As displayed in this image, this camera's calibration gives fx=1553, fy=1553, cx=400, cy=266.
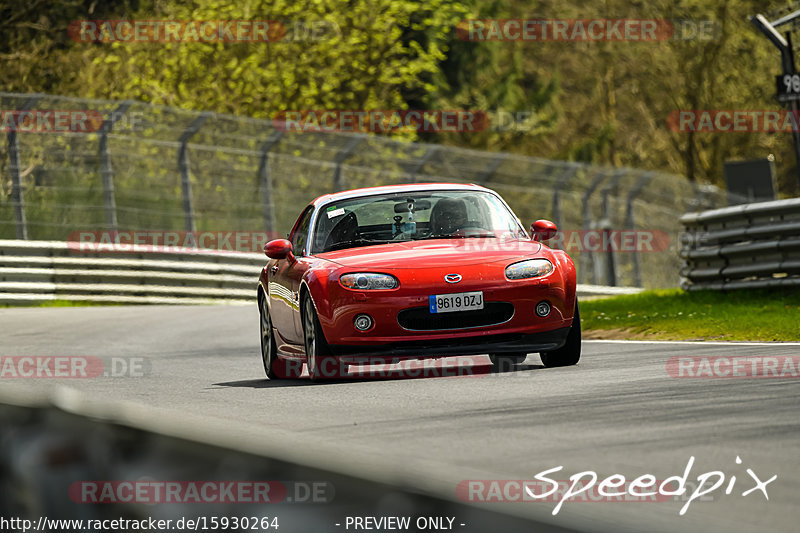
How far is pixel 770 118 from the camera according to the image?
4709cm

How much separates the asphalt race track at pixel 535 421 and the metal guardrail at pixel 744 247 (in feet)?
11.1

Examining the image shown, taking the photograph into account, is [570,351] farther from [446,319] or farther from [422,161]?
[422,161]

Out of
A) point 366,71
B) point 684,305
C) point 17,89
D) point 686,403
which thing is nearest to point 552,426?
point 686,403

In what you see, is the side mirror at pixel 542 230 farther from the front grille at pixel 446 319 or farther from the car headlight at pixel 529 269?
the front grille at pixel 446 319

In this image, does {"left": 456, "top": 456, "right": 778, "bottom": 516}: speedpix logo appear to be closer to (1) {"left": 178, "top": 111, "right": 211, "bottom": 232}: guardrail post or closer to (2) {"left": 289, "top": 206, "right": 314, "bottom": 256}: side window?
(2) {"left": 289, "top": 206, "right": 314, "bottom": 256}: side window

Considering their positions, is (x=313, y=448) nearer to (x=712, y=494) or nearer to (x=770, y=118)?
(x=712, y=494)

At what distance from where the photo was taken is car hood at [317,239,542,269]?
410 inches

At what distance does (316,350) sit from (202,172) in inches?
593

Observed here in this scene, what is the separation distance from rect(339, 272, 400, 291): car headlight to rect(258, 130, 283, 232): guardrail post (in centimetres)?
1526

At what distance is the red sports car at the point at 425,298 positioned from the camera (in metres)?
10.2

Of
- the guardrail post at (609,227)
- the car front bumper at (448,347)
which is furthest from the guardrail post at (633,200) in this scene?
the car front bumper at (448,347)

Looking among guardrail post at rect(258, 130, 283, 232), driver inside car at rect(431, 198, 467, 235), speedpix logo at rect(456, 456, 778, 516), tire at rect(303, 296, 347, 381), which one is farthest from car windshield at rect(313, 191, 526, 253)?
guardrail post at rect(258, 130, 283, 232)

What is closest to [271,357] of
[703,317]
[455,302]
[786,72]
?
[455,302]

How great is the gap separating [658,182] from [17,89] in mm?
13011
